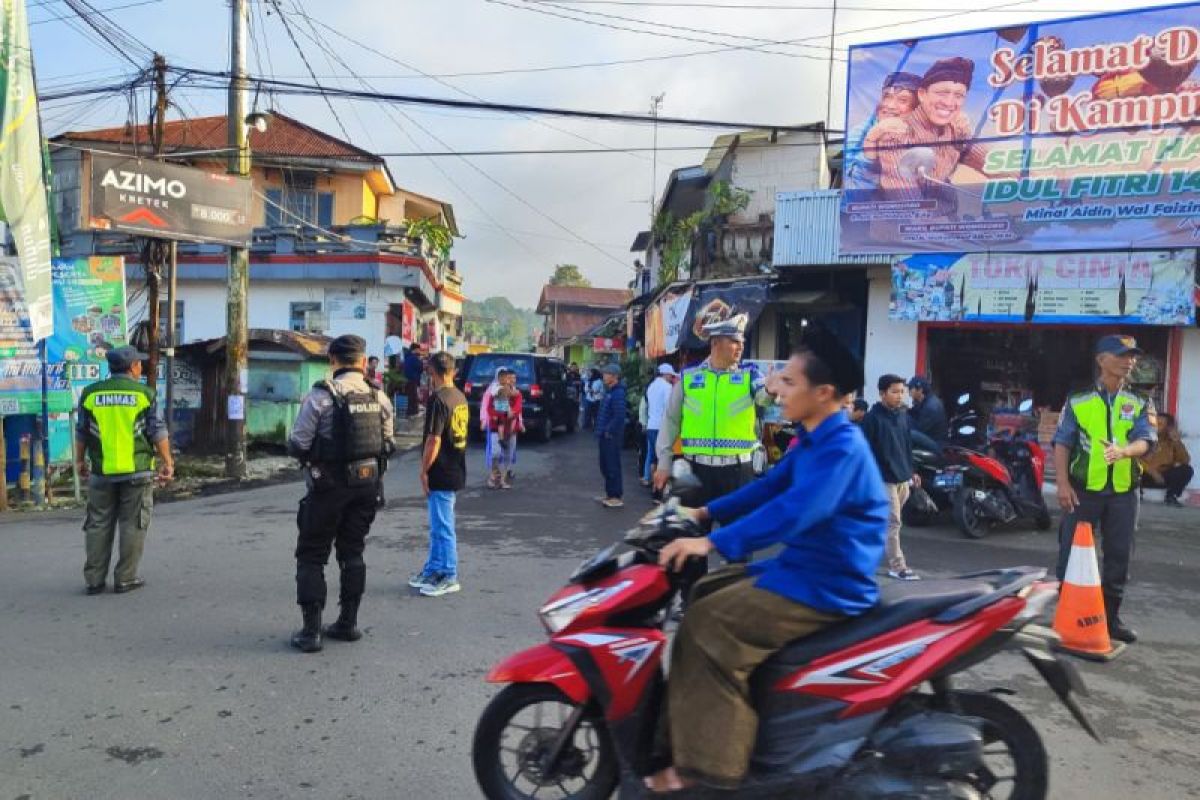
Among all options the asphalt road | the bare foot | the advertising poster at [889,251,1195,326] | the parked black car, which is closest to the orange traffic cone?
the asphalt road

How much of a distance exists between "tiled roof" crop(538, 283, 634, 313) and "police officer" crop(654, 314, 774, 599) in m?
55.1

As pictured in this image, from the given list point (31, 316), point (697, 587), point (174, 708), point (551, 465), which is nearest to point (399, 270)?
point (551, 465)

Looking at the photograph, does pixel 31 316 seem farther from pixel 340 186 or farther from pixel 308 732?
pixel 340 186

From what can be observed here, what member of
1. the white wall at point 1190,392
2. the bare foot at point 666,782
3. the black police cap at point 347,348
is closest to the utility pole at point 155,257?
the black police cap at point 347,348

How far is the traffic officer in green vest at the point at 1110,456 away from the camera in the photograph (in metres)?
5.23

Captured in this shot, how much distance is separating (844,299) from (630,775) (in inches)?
498

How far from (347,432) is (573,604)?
2.38 metres

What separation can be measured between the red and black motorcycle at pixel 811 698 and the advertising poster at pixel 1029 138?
10271 mm

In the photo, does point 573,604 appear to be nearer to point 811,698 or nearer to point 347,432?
point 811,698

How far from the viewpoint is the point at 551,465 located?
46.2ft

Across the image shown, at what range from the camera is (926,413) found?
956 cm

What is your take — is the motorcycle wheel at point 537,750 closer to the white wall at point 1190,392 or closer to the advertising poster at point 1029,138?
the advertising poster at point 1029,138

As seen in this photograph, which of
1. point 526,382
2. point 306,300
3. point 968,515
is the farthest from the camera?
point 306,300

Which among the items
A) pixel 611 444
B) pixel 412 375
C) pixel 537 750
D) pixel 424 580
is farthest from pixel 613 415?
pixel 412 375
